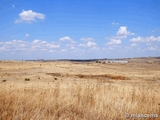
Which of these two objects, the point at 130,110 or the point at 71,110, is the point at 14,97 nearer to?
the point at 71,110

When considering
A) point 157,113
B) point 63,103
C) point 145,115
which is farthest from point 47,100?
point 157,113

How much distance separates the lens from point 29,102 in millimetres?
6281

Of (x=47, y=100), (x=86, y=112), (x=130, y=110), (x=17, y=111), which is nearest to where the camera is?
(x=17, y=111)

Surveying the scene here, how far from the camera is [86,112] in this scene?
18.6 ft

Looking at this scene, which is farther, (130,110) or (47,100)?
(47,100)

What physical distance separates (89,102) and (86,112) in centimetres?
129

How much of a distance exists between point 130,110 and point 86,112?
1.58 metres

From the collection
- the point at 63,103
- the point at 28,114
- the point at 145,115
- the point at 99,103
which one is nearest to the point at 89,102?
the point at 99,103

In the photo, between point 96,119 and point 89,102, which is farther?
point 89,102

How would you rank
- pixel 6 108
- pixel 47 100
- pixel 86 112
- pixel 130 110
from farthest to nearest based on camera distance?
pixel 47 100, pixel 130 110, pixel 86 112, pixel 6 108

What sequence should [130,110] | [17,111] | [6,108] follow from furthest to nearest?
1. [130,110]
2. [6,108]
3. [17,111]

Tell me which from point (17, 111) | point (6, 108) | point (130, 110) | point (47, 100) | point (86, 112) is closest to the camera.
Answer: point (17, 111)

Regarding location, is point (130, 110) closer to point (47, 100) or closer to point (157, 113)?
point (157, 113)

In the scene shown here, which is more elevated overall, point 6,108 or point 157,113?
point 6,108
